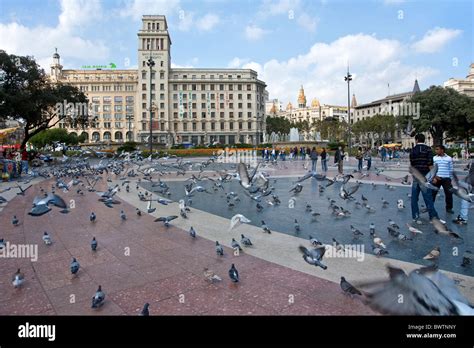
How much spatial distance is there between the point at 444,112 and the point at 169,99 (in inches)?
2590

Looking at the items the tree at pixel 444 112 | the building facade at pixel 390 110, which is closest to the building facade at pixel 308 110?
the building facade at pixel 390 110

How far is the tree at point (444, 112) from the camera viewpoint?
142 feet

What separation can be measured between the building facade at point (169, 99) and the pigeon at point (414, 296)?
86200 millimetres

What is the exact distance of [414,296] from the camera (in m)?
2.21

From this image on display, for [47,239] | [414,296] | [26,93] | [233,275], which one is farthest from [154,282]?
[26,93]

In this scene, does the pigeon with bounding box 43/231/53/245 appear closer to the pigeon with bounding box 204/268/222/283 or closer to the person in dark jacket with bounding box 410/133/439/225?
the pigeon with bounding box 204/268/222/283

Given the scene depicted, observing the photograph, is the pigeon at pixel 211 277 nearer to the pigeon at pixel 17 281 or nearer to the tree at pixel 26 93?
the pigeon at pixel 17 281

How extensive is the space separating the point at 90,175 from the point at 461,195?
17151mm

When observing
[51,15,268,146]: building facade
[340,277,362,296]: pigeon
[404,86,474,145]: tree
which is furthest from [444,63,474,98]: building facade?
[340,277,362,296]: pigeon

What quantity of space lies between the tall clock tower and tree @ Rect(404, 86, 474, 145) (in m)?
60.7

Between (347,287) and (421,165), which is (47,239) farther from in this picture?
(421,165)

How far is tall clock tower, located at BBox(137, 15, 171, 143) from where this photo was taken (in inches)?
3425

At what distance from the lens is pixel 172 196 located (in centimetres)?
1160
